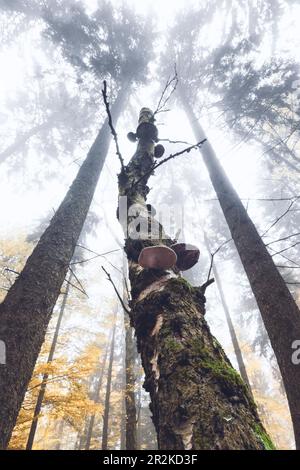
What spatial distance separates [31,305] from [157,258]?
228 cm

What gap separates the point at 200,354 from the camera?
1233 mm

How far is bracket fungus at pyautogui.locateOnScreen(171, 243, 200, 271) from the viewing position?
210 cm

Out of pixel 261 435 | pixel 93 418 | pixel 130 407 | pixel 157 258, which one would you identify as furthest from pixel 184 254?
pixel 93 418

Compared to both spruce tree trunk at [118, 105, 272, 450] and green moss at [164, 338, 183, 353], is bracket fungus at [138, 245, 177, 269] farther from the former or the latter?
green moss at [164, 338, 183, 353]

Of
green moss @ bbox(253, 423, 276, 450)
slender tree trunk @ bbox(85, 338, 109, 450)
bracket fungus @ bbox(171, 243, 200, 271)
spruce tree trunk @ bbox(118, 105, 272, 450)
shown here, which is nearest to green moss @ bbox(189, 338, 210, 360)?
spruce tree trunk @ bbox(118, 105, 272, 450)

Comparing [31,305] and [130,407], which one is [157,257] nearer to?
[31,305]

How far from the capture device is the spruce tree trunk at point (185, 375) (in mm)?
956

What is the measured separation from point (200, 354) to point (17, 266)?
1252 centimetres

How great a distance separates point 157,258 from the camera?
177 cm

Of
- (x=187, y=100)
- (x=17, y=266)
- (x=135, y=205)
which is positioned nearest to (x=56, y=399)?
(x=17, y=266)

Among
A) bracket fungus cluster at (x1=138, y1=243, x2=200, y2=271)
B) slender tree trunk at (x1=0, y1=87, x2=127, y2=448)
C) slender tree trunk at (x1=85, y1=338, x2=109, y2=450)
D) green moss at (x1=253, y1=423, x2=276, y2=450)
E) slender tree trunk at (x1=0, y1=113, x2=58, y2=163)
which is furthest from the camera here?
slender tree trunk at (x1=0, y1=113, x2=58, y2=163)

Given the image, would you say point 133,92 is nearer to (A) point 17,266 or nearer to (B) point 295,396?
(A) point 17,266

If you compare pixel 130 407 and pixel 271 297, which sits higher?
pixel 130 407

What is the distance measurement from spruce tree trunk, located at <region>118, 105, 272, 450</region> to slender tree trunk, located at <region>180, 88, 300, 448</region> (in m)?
2.82
